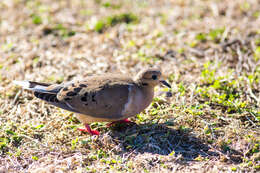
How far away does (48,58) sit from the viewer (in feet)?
22.1

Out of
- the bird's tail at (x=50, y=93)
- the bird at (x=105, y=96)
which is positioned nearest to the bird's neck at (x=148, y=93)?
the bird at (x=105, y=96)

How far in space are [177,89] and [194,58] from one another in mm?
1139

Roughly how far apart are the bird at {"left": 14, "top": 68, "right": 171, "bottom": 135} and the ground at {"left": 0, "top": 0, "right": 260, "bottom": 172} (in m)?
0.28

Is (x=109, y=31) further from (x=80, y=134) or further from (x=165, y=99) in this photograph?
(x=80, y=134)

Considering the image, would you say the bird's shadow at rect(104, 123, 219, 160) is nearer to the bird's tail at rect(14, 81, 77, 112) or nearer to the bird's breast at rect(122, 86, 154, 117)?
the bird's breast at rect(122, 86, 154, 117)

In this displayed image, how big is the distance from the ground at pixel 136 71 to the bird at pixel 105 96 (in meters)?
0.28

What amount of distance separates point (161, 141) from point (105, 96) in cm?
87

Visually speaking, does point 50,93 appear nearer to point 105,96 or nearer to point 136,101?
point 105,96

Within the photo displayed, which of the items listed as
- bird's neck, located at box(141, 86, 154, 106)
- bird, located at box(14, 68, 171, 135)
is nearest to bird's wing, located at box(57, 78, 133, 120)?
bird, located at box(14, 68, 171, 135)

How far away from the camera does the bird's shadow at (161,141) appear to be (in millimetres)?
4410

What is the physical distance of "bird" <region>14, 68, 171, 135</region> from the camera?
4.57 m

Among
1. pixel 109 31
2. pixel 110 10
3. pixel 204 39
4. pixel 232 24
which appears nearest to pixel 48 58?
pixel 109 31

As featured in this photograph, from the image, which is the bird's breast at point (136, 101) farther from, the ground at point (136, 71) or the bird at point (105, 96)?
the ground at point (136, 71)

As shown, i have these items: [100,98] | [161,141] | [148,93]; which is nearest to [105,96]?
[100,98]
